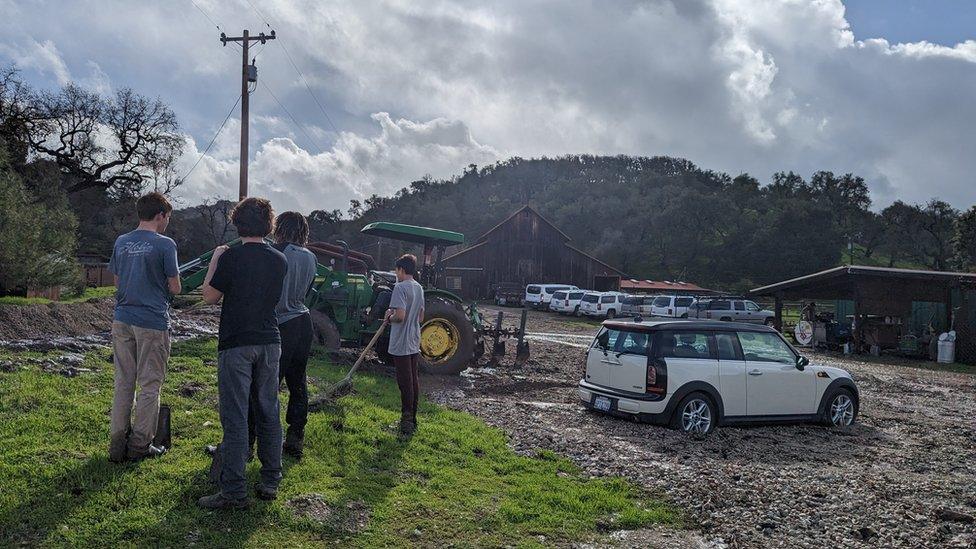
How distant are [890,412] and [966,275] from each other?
50.6 ft

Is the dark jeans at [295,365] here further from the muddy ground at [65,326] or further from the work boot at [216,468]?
the muddy ground at [65,326]

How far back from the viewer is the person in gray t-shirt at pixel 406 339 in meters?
7.30

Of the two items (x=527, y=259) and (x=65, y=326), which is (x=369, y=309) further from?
(x=527, y=259)

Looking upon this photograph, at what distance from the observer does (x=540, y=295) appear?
43281 mm

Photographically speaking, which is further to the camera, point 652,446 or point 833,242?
point 833,242

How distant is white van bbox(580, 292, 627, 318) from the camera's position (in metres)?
37.3

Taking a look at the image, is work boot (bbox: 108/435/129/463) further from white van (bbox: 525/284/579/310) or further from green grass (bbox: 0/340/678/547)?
white van (bbox: 525/284/579/310)

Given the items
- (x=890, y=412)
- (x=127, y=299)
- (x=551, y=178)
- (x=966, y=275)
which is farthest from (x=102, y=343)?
(x=551, y=178)

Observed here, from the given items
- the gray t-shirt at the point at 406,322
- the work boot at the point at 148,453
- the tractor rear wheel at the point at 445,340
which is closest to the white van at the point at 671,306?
the tractor rear wheel at the point at 445,340

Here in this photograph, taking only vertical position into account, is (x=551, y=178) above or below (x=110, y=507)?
above

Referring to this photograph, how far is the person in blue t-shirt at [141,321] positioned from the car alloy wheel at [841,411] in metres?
8.68

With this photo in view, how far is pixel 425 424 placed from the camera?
25.7 ft

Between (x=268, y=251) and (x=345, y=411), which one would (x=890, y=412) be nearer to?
(x=345, y=411)

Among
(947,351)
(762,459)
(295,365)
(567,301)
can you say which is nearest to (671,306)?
(567,301)
